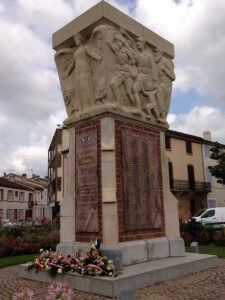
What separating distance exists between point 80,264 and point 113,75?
12.3 ft

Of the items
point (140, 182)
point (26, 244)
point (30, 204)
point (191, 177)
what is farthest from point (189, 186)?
point (30, 204)

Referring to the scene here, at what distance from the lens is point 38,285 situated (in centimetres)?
571

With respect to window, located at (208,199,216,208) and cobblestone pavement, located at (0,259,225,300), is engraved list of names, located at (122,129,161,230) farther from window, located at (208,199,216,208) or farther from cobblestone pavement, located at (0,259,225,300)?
window, located at (208,199,216,208)

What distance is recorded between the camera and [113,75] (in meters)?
6.73

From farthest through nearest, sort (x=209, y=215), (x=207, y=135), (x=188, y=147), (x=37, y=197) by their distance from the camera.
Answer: (x=37, y=197), (x=207, y=135), (x=188, y=147), (x=209, y=215)

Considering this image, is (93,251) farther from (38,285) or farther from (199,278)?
(199,278)

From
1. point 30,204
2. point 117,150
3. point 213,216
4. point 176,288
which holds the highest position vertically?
point 30,204

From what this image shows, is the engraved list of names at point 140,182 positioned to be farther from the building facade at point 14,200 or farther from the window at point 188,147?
the building facade at point 14,200

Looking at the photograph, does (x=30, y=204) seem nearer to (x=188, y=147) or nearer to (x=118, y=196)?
(x=188, y=147)

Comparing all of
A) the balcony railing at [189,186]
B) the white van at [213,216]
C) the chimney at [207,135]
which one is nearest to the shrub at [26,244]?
the white van at [213,216]

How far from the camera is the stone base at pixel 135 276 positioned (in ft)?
16.3

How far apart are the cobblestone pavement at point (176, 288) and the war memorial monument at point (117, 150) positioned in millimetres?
217

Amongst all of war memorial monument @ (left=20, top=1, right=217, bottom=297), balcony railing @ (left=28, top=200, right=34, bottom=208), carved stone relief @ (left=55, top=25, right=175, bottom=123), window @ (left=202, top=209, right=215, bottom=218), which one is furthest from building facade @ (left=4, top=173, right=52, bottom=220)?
war memorial monument @ (left=20, top=1, right=217, bottom=297)

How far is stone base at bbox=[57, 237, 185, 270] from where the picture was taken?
5.80 metres
